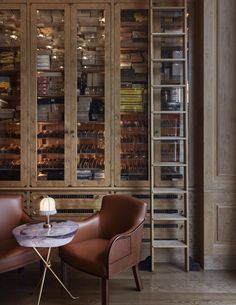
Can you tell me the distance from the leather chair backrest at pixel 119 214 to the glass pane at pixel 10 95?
112 cm

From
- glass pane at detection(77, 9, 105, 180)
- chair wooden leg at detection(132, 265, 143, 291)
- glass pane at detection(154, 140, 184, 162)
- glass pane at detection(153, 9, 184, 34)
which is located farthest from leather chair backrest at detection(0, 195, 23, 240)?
glass pane at detection(153, 9, 184, 34)

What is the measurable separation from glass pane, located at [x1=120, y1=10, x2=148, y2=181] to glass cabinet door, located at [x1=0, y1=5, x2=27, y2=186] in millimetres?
1098

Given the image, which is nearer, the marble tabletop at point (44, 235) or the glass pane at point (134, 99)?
the marble tabletop at point (44, 235)

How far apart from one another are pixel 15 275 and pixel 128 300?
4.13ft

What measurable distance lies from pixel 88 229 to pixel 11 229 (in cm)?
75

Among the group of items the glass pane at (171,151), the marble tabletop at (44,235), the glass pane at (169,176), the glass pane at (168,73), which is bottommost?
the marble tabletop at (44,235)

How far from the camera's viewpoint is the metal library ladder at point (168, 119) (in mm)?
3494

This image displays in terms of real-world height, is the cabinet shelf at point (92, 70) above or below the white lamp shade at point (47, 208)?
above

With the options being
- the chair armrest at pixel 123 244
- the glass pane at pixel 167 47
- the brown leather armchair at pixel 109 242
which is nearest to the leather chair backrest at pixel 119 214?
the brown leather armchair at pixel 109 242

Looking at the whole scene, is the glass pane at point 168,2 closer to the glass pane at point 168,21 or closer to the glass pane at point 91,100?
the glass pane at point 168,21

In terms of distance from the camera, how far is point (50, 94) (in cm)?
364

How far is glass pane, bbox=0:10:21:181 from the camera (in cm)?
359

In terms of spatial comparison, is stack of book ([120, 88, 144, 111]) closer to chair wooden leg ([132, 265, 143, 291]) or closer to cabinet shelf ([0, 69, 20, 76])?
cabinet shelf ([0, 69, 20, 76])

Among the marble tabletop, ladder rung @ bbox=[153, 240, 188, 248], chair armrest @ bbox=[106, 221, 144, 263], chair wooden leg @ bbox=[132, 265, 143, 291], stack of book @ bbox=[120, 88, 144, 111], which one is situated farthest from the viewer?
stack of book @ bbox=[120, 88, 144, 111]
